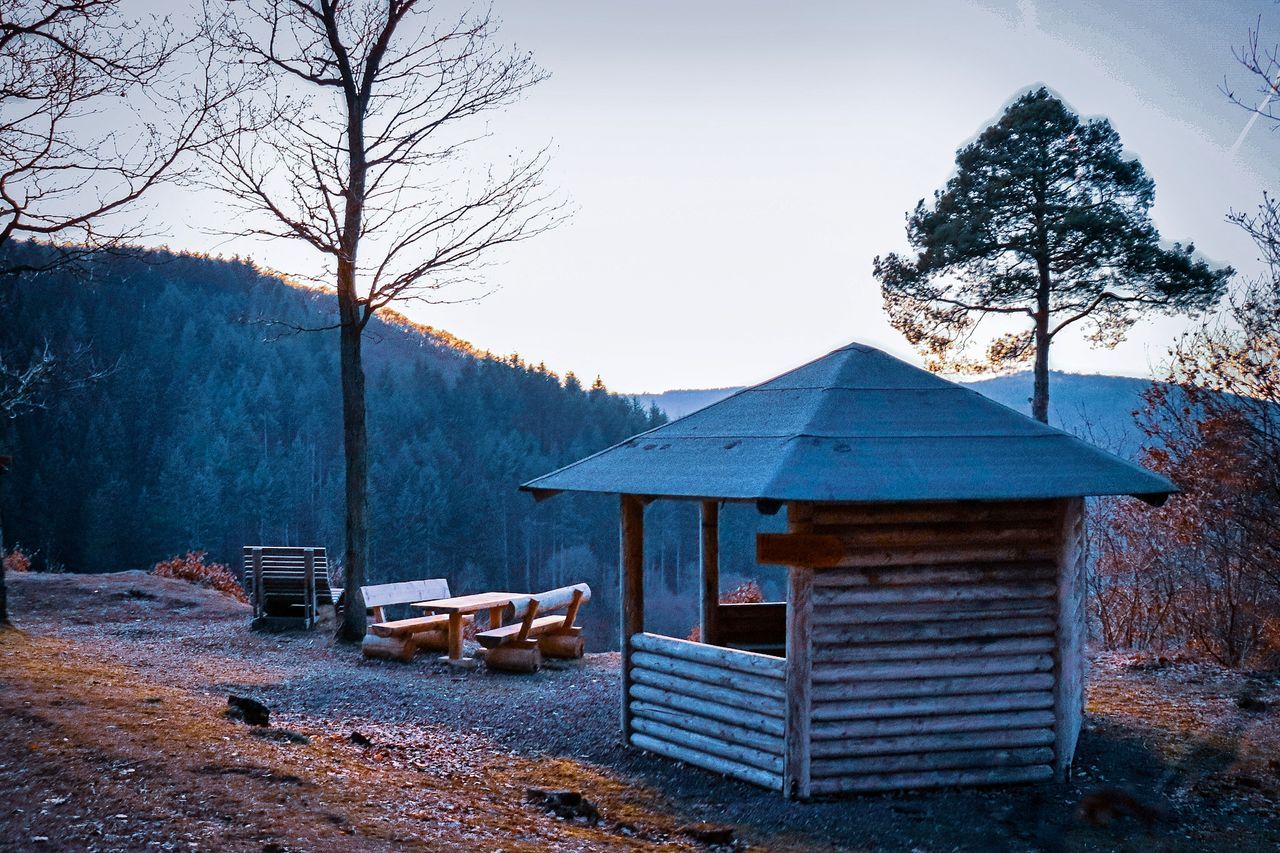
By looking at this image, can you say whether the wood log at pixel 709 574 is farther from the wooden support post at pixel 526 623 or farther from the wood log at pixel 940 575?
the wood log at pixel 940 575

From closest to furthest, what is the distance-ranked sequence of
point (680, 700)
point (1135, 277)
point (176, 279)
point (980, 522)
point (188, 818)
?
point (188, 818) → point (980, 522) → point (680, 700) → point (1135, 277) → point (176, 279)

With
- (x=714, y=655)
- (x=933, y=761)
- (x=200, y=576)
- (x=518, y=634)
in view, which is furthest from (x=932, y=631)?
(x=200, y=576)

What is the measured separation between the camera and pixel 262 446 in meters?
68.9

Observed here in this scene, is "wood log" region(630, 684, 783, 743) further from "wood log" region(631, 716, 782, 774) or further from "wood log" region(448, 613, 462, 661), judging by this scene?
"wood log" region(448, 613, 462, 661)

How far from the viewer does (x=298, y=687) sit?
34.3ft

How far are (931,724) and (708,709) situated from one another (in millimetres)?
1782

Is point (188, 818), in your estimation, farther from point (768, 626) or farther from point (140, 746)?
point (768, 626)

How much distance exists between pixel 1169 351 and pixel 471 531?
53243mm

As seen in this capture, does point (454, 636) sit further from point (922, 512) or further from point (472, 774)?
point (922, 512)

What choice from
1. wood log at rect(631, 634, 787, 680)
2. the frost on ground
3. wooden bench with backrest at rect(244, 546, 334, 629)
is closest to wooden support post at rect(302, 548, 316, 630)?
wooden bench with backrest at rect(244, 546, 334, 629)

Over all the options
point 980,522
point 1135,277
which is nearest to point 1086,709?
point 980,522

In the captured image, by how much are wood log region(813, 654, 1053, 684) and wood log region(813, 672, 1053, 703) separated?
5 centimetres

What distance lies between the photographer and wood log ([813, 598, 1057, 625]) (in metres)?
7.06

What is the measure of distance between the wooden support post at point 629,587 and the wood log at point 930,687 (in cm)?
210
